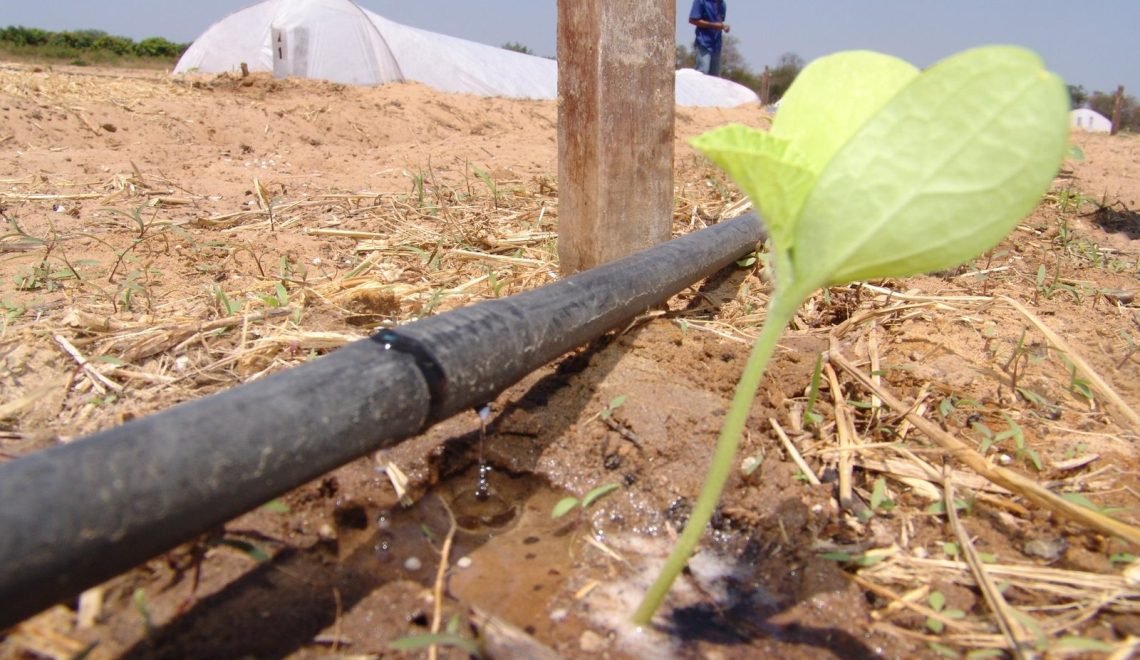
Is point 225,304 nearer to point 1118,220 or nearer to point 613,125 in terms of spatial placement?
point 613,125

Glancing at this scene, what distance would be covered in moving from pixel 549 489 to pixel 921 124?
3.32 ft

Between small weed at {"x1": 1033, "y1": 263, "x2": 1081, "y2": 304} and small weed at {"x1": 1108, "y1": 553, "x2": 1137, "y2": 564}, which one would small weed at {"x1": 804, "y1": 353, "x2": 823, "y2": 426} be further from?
small weed at {"x1": 1033, "y1": 263, "x2": 1081, "y2": 304}

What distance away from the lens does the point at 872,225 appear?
927 millimetres

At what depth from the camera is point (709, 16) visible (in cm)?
1270

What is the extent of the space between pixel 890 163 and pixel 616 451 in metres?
0.92

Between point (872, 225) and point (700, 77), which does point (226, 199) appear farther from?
point (700, 77)

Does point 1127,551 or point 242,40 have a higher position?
point 242,40

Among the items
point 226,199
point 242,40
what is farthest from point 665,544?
point 242,40

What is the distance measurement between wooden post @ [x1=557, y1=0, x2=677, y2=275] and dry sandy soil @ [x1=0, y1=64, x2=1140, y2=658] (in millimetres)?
310

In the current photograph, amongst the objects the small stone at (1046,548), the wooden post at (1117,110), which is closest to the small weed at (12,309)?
the small stone at (1046,548)

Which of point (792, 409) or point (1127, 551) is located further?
point (792, 409)

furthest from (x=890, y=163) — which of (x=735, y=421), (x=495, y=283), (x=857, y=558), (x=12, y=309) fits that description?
(x=12, y=309)

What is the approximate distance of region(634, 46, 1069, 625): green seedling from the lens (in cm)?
87

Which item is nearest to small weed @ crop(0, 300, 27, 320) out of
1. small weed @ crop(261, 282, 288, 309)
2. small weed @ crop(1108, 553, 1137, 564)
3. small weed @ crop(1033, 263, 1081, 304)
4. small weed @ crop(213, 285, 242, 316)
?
small weed @ crop(213, 285, 242, 316)
